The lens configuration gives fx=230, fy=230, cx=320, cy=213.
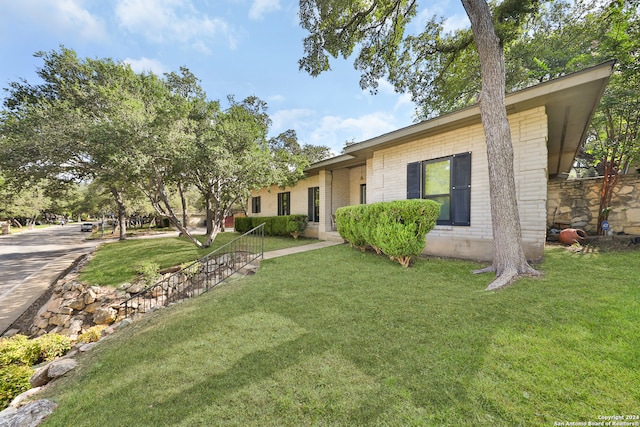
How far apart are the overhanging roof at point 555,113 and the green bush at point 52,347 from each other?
8243 mm

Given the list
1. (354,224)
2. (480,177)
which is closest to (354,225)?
(354,224)

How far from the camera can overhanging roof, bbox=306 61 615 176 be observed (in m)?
4.19

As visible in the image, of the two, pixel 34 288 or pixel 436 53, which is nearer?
pixel 436 53

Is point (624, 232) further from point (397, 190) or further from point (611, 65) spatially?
point (397, 190)

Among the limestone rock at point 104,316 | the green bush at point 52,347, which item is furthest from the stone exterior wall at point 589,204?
the limestone rock at point 104,316

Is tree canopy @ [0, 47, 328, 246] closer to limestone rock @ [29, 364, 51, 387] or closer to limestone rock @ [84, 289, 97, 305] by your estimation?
limestone rock @ [84, 289, 97, 305]

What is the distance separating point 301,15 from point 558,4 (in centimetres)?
1309

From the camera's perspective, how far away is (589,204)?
8328mm

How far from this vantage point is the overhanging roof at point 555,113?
13.7 feet

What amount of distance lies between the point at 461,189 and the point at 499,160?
1985 millimetres

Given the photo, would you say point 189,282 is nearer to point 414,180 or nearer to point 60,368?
point 60,368

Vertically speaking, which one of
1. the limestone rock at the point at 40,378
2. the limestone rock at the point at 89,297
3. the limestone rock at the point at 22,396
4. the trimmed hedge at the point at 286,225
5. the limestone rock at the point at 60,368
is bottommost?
the limestone rock at the point at 89,297

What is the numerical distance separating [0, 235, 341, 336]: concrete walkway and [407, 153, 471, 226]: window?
12.2 feet

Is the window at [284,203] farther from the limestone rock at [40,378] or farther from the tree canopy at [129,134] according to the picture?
the limestone rock at [40,378]
